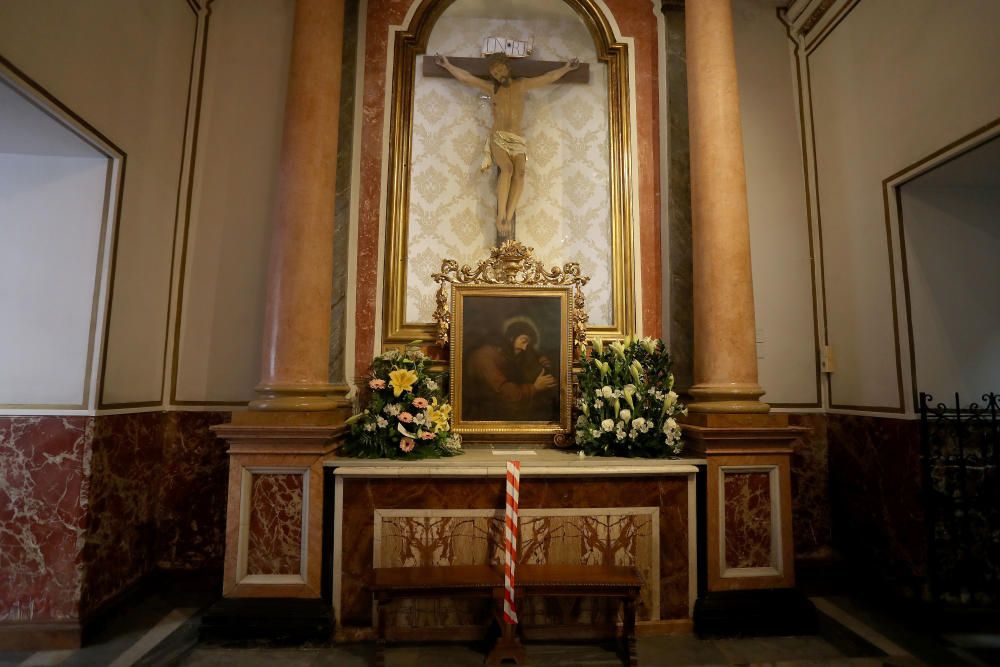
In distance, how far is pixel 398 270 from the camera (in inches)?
181

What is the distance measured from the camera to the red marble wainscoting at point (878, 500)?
3660 millimetres

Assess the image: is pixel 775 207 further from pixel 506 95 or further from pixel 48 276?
pixel 48 276

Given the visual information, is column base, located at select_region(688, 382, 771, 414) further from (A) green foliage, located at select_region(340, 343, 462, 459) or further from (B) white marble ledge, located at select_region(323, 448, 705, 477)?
(A) green foliage, located at select_region(340, 343, 462, 459)

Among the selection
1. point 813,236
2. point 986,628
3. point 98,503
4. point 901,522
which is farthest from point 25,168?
point 986,628

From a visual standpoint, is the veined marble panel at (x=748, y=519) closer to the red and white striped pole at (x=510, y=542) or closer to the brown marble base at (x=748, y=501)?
the brown marble base at (x=748, y=501)

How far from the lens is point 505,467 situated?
3.41m

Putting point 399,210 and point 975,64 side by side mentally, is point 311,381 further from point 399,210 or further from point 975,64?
point 975,64

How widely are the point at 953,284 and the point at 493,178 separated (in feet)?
11.8

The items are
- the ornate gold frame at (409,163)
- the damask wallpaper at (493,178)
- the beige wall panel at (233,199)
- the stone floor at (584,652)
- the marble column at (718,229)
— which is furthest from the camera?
the damask wallpaper at (493,178)

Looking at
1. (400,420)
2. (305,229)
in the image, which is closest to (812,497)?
(400,420)

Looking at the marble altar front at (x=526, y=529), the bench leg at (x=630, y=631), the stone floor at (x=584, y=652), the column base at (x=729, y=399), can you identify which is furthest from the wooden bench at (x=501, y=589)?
the column base at (x=729, y=399)

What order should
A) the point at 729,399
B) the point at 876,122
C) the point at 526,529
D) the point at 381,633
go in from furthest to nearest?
the point at 876,122 < the point at 729,399 < the point at 526,529 < the point at 381,633

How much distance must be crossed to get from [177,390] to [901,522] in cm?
542

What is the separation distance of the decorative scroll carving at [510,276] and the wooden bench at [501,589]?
6.16ft
